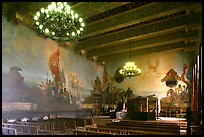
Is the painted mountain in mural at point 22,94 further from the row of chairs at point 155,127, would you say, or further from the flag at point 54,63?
the row of chairs at point 155,127

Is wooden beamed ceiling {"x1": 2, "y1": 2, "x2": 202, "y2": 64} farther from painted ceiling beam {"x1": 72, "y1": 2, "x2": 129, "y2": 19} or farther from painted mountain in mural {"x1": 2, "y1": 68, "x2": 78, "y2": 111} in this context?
painted mountain in mural {"x1": 2, "y1": 68, "x2": 78, "y2": 111}

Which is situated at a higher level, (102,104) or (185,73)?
(185,73)

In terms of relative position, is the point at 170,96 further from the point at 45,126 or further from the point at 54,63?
the point at 45,126

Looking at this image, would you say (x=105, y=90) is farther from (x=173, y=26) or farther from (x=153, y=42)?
(x=173, y=26)

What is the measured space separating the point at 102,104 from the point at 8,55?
1097 cm

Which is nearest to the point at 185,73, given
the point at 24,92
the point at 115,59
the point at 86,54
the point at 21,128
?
the point at 115,59

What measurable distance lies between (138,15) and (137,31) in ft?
8.78

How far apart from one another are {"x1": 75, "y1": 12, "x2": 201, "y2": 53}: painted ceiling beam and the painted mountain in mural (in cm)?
461

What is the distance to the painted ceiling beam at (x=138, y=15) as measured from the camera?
10.9 meters

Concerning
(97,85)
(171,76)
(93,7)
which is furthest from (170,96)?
(93,7)

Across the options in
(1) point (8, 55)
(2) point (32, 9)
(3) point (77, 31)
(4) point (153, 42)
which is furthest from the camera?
(4) point (153, 42)

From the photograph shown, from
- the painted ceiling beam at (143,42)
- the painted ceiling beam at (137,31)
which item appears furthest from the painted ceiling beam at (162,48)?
the painted ceiling beam at (137,31)

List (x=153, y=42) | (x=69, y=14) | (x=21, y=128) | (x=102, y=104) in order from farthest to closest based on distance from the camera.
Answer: (x=102, y=104)
(x=153, y=42)
(x=69, y=14)
(x=21, y=128)

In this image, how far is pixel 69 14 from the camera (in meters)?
8.33
